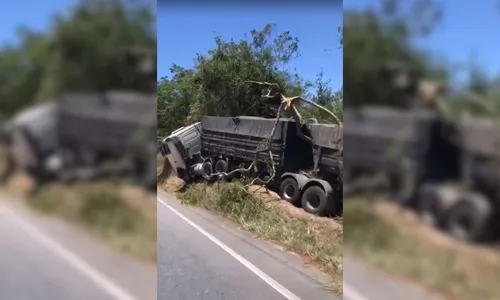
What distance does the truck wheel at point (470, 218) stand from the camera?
82.6 inches

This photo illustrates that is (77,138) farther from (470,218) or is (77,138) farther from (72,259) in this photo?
(470,218)

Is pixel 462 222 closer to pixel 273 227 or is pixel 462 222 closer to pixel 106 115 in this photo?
pixel 106 115

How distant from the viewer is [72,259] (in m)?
2.38

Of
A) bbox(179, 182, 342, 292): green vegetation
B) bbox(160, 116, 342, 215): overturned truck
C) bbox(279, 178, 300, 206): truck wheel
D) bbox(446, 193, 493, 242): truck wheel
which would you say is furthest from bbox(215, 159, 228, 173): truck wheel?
bbox(446, 193, 493, 242): truck wheel

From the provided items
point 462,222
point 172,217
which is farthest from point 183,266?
point 462,222

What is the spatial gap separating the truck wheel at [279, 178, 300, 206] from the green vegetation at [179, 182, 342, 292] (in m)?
0.08

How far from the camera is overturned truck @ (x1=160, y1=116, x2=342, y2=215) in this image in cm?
455

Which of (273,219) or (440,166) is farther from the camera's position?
(273,219)

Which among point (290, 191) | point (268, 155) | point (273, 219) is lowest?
point (273, 219)

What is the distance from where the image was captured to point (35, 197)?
2.40 m

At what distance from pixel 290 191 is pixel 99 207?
2781 mm

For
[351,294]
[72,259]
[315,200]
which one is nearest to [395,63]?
[351,294]

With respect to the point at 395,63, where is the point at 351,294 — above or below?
below

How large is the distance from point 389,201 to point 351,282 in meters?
0.54
